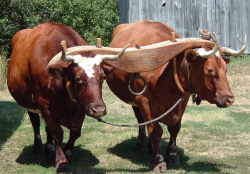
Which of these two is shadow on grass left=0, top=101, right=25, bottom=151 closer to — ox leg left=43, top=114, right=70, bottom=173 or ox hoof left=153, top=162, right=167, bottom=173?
ox leg left=43, top=114, right=70, bottom=173

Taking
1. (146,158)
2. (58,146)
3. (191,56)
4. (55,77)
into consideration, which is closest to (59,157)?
(58,146)

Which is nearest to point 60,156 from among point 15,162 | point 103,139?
point 15,162

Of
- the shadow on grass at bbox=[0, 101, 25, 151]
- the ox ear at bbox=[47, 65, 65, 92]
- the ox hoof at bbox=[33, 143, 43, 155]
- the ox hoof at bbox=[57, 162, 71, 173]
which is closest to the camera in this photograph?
the ox ear at bbox=[47, 65, 65, 92]

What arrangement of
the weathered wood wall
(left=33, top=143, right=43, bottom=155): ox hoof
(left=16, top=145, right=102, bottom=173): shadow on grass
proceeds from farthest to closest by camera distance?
the weathered wood wall
(left=33, top=143, right=43, bottom=155): ox hoof
(left=16, top=145, right=102, bottom=173): shadow on grass

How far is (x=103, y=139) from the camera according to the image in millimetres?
8719

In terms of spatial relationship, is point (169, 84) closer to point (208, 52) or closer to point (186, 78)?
point (186, 78)

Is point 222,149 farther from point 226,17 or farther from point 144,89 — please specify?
point 226,17

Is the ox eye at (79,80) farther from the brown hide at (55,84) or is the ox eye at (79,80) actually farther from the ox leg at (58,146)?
the ox leg at (58,146)

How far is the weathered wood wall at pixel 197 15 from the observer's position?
16.3 metres

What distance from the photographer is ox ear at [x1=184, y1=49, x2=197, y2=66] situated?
6262mm

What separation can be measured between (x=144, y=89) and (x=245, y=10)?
11.6m

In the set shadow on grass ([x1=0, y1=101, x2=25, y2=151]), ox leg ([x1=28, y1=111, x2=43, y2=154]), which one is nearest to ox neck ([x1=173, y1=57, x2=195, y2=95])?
ox leg ([x1=28, y1=111, x2=43, y2=154])

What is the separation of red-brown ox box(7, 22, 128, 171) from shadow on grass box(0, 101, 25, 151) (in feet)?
4.22

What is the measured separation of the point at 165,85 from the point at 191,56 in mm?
603
